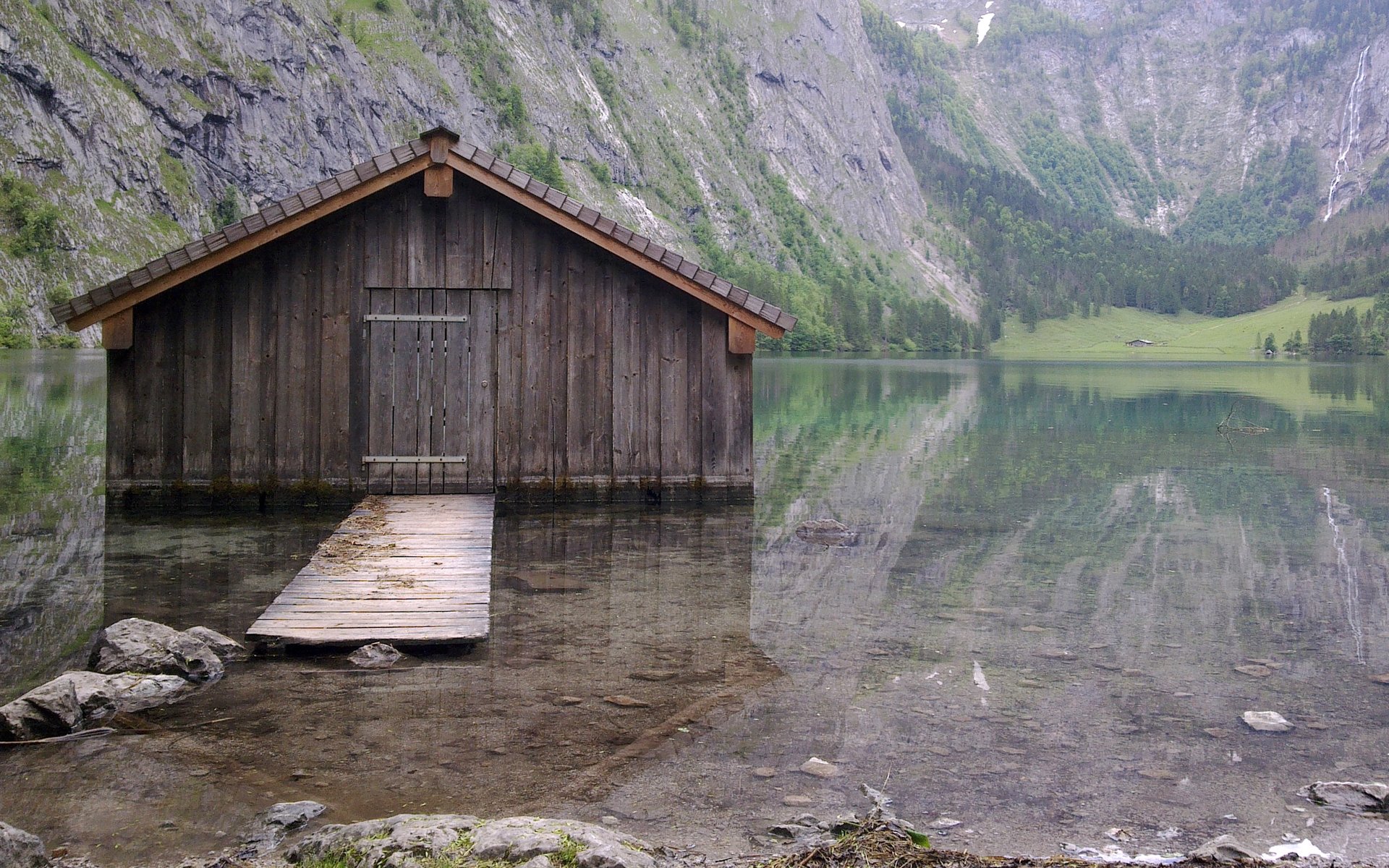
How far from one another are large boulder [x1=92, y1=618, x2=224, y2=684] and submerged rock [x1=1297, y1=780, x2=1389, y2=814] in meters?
6.59

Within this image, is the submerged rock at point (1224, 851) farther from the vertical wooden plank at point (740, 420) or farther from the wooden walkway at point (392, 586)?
the vertical wooden plank at point (740, 420)

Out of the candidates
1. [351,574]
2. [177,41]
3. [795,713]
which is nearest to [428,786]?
[795,713]

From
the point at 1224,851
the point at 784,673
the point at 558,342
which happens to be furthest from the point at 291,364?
the point at 1224,851

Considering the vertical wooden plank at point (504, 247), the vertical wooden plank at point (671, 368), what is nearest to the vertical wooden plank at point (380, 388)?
the vertical wooden plank at point (504, 247)

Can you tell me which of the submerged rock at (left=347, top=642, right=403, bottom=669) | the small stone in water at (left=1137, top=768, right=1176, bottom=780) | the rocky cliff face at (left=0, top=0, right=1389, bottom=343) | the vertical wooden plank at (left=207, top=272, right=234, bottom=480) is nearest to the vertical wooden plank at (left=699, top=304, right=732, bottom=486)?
the vertical wooden plank at (left=207, top=272, right=234, bottom=480)

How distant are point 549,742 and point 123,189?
108 m

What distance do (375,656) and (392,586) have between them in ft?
5.36

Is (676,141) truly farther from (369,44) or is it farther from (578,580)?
(578,580)

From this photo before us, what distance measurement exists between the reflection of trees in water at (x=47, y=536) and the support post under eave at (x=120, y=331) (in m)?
2.08

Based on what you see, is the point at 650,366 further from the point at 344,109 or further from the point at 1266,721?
the point at 344,109

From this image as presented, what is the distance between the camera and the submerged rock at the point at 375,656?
844cm

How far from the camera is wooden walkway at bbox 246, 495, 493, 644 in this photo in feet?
28.8

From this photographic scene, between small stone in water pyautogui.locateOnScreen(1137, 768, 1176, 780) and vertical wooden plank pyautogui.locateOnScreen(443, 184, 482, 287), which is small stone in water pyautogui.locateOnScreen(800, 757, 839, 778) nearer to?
small stone in water pyautogui.locateOnScreen(1137, 768, 1176, 780)

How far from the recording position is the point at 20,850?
16.6 feet
